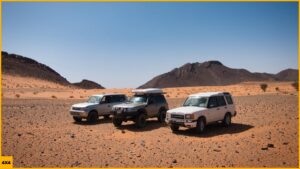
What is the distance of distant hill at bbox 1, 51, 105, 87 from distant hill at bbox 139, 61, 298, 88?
153 feet

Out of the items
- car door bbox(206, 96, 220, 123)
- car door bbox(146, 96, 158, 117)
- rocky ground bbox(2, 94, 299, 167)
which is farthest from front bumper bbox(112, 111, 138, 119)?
car door bbox(206, 96, 220, 123)

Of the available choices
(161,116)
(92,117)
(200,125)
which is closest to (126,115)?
(161,116)

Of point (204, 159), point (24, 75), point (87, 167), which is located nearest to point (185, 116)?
point (204, 159)

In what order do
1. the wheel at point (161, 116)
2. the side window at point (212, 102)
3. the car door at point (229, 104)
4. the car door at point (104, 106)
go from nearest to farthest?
1. the side window at point (212, 102)
2. the car door at point (229, 104)
3. the wheel at point (161, 116)
4. the car door at point (104, 106)

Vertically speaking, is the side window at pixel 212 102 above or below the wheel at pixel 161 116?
above

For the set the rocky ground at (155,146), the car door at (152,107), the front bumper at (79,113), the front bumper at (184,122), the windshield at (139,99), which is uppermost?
the windshield at (139,99)

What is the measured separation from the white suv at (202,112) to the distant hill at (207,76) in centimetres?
13450

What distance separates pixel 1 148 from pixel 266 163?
8.67m

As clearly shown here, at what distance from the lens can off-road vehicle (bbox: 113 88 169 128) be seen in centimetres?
1589

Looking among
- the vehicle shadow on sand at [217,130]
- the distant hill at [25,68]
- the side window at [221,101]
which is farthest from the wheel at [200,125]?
the distant hill at [25,68]

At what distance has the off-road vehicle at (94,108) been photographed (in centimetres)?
1809

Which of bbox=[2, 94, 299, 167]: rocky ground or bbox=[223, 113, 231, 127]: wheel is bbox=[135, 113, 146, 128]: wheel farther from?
bbox=[223, 113, 231, 127]: wheel

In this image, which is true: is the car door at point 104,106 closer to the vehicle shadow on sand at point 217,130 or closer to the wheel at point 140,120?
the wheel at point 140,120

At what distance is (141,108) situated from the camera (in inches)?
639
